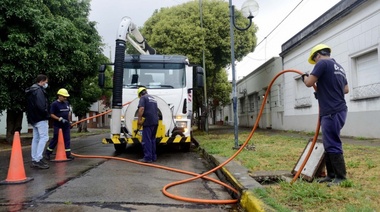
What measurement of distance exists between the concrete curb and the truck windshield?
301cm

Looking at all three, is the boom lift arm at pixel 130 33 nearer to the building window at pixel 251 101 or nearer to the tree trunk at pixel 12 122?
the tree trunk at pixel 12 122

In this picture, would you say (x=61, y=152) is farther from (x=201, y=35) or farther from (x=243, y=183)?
(x=201, y=35)

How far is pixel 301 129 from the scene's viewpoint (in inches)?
622

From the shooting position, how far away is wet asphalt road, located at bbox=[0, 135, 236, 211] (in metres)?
4.20

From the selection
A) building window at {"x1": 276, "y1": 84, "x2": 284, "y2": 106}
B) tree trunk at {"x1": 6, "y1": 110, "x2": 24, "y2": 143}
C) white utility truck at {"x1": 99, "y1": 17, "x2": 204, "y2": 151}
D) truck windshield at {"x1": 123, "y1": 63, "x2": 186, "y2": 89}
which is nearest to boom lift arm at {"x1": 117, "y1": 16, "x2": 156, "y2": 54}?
white utility truck at {"x1": 99, "y1": 17, "x2": 204, "y2": 151}

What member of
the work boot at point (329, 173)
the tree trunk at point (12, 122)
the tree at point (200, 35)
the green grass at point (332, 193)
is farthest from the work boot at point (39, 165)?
the tree at point (200, 35)

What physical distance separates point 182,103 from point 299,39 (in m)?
9.09

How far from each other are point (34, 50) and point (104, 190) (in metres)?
8.29

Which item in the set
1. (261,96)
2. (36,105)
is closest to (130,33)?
(36,105)

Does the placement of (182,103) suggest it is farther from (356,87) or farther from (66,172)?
(356,87)

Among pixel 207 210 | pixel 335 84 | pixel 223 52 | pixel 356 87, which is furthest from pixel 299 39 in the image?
pixel 207 210

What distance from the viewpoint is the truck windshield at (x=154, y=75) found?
953 cm

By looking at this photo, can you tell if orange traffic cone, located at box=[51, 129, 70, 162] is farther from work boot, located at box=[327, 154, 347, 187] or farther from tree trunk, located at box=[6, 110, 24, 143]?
tree trunk, located at box=[6, 110, 24, 143]

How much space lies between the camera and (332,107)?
177 inches
